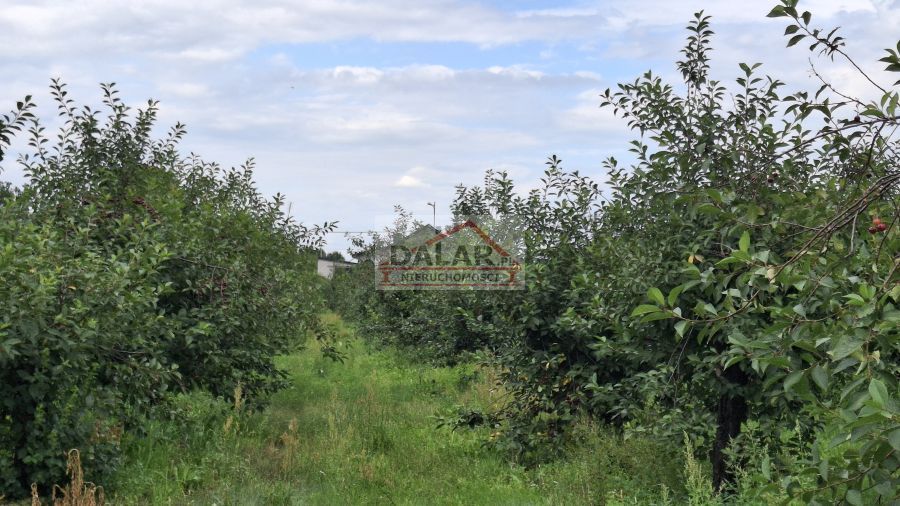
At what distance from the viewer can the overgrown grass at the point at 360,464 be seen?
6.37 m

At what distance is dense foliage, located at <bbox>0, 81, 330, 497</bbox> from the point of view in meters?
5.81

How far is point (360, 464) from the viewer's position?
25.0 feet

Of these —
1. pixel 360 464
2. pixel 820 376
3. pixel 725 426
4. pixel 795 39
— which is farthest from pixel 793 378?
pixel 360 464

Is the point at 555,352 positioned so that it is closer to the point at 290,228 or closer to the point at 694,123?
the point at 694,123

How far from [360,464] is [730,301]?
5464 millimetres

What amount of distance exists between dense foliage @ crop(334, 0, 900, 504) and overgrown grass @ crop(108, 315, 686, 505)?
1.26 ft

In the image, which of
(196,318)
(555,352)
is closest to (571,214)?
(555,352)

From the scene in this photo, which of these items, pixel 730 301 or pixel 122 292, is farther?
pixel 122 292

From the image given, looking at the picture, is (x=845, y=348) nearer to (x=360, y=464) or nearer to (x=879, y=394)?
(x=879, y=394)

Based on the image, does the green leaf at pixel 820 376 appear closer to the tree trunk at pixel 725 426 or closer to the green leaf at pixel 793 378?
the green leaf at pixel 793 378

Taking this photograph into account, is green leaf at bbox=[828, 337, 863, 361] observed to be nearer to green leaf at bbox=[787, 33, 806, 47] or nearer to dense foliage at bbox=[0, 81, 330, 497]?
green leaf at bbox=[787, 33, 806, 47]

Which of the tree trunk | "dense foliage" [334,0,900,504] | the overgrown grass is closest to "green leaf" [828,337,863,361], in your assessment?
"dense foliage" [334,0,900,504]

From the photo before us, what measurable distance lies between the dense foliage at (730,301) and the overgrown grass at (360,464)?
0.38 metres

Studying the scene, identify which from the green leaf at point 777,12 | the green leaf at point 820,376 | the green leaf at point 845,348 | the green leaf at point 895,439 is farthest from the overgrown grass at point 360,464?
the green leaf at point 777,12
